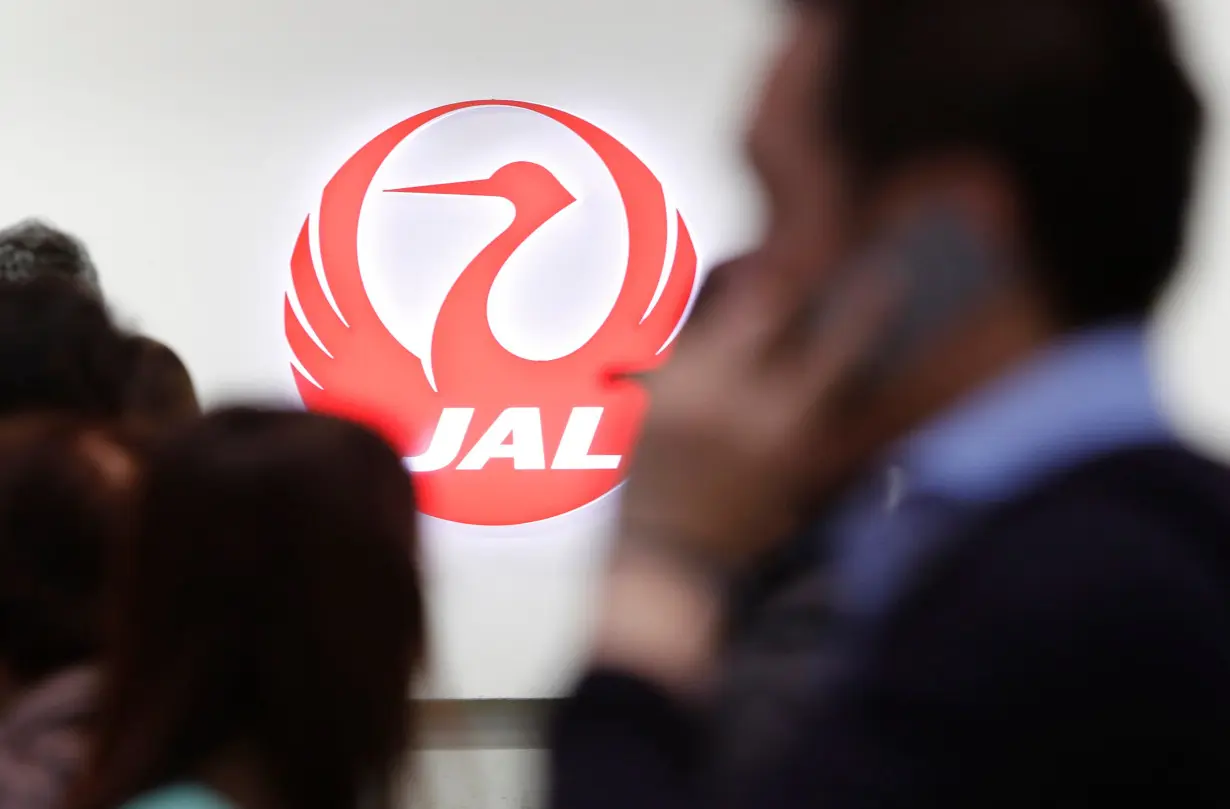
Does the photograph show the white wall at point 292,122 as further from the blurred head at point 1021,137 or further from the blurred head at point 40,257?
the blurred head at point 1021,137

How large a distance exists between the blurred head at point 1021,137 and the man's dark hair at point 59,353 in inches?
50.2

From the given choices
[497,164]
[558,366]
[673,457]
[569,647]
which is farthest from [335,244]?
[673,457]

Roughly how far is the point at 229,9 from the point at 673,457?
8.55 ft

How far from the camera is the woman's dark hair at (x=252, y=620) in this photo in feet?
3.22

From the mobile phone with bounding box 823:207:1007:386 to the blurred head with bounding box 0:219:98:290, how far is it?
150 cm

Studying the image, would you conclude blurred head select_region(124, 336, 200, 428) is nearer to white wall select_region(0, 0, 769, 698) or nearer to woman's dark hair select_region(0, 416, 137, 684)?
woman's dark hair select_region(0, 416, 137, 684)

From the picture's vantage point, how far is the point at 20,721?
1.14 metres

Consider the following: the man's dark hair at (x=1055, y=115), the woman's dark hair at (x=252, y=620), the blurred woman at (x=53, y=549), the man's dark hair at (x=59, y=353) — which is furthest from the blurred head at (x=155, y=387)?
the man's dark hair at (x=1055, y=115)

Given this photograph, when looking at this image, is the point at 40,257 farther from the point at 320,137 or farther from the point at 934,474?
the point at 934,474

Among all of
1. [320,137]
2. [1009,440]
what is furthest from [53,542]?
[320,137]

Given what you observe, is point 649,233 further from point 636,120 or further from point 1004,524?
point 1004,524

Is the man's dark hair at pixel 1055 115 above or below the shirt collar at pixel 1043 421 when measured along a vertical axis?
above

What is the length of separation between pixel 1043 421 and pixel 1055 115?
0.14 meters

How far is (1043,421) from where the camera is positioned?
21.6 inches
